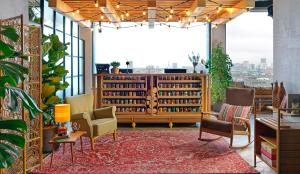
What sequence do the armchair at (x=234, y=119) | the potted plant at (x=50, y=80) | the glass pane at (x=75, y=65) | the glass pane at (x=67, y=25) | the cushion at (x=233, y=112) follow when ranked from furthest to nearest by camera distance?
the glass pane at (x=75, y=65) → the glass pane at (x=67, y=25) → the cushion at (x=233, y=112) → the armchair at (x=234, y=119) → the potted plant at (x=50, y=80)

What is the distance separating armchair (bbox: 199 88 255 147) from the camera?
6.43 m

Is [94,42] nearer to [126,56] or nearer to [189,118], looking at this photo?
[126,56]

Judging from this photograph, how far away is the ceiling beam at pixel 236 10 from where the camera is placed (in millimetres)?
7452

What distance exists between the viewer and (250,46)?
37.9 ft

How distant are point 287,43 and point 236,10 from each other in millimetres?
2833

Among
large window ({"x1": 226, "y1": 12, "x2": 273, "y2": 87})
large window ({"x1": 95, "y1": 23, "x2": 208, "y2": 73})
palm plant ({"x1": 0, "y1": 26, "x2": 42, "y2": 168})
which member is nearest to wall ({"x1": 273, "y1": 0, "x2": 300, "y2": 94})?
palm plant ({"x1": 0, "y1": 26, "x2": 42, "y2": 168})

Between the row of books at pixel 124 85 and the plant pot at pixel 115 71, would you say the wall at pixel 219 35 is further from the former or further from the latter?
the plant pot at pixel 115 71

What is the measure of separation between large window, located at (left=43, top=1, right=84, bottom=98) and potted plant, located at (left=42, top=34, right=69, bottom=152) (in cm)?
135

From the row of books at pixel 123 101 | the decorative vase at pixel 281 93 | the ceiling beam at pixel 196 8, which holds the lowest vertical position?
the row of books at pixel 123 101

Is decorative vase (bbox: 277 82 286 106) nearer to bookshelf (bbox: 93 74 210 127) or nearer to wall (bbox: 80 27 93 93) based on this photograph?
bookshelf (bbox: 93 74 210 127)

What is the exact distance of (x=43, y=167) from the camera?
5180mm

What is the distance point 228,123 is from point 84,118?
2.70 meters

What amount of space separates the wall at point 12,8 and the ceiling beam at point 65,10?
3.96 ft

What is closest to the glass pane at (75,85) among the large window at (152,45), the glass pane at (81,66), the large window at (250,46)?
the glass pane at (81,66)
